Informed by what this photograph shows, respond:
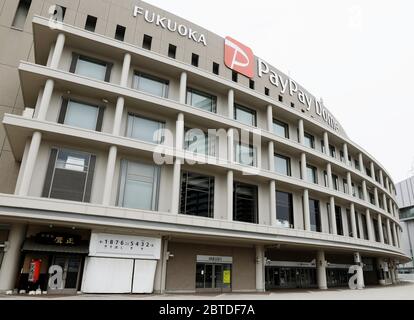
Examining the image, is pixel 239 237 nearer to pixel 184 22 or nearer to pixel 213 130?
pixel 213 130

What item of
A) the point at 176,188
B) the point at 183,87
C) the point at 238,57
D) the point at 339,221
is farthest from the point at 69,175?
the point at 339,221

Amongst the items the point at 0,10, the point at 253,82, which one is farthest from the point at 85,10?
the point at 253,82

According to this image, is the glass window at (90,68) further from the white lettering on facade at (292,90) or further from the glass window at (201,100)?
the white lettering on facade at (292,90)

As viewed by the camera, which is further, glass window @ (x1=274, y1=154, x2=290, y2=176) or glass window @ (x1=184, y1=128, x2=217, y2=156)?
glass window @ (x1=274, y1=154, x2=290, y2=176)

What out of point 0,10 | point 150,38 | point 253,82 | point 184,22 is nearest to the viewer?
point 0,10

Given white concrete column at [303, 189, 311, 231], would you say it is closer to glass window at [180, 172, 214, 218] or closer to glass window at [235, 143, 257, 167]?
glass window at [235, 143, 257, 167]

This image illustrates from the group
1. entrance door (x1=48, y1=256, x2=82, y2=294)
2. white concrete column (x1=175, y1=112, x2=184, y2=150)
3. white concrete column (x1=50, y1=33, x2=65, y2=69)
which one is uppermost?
white concrete column (x1=50, y1=33, x2=65, y2=69)

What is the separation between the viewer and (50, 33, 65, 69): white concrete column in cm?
1809

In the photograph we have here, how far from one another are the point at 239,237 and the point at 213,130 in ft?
27.7

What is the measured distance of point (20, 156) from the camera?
1908 cm

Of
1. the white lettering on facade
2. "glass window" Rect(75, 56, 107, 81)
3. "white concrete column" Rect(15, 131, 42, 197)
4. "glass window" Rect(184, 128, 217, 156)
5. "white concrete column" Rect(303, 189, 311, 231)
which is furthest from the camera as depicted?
the white lettering on facade

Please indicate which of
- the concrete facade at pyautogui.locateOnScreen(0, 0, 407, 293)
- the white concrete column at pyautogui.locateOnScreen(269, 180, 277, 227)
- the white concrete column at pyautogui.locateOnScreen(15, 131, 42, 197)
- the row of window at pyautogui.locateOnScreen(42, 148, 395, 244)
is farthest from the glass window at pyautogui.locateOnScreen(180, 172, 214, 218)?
the white concrete column at pyautogui.locateOnScreen(15, 131, 42, 197)

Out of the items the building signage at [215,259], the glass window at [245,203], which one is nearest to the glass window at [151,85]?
the glass window at [245,203]

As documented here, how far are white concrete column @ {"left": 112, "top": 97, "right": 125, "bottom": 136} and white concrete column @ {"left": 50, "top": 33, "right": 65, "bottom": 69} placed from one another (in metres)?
4.19
